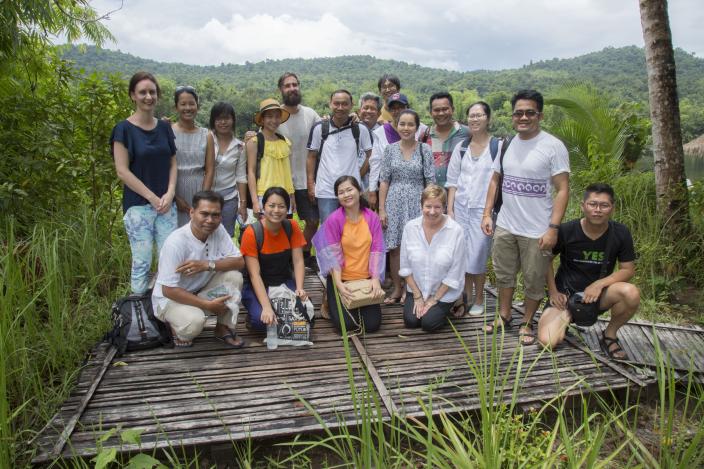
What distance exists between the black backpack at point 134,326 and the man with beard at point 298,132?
78.1 inches

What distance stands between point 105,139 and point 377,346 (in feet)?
12.0

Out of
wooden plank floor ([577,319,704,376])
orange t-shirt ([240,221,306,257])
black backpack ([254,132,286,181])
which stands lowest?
wooden plank floor ([577,319,704,376])

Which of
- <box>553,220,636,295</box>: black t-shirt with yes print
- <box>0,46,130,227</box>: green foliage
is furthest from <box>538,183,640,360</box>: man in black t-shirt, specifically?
<box>0,46,130,227</box>: green foliage

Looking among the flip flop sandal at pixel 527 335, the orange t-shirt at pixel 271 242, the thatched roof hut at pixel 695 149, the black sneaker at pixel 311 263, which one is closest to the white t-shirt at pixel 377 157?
the orange t-shirt at pixel 271 242

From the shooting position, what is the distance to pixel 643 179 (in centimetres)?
626

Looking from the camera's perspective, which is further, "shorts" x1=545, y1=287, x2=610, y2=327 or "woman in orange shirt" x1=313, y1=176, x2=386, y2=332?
"woman in orange shirt" x1=313, y1=176, x2=386, y2=332

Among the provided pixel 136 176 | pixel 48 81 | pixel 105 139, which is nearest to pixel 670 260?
pixel 136 176

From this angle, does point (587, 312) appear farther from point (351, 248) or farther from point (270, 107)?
point (270, 107)

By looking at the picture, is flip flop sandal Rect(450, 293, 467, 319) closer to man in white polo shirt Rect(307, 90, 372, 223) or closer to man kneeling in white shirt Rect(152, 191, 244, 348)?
man in white polo shirt Rect(307, 90, 372, 223)

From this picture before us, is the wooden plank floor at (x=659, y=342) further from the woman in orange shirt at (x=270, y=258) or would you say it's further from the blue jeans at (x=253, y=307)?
the blue jeans at (x=253, y=307)

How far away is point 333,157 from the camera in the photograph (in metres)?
4.71

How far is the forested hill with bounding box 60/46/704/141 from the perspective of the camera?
47719 millimetres

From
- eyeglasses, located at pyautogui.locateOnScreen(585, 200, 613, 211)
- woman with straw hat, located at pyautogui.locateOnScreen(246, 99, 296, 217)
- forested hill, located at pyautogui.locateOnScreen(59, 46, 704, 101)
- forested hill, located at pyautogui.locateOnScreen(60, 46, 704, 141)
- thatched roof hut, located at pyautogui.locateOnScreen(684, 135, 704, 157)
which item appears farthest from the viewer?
forested hill, located at pyautogui.locateOnScreen(59, 46, 704, 101)

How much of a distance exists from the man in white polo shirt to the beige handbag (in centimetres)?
98
